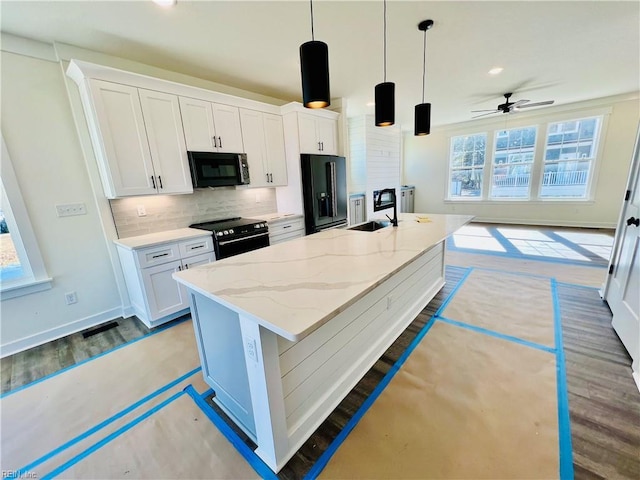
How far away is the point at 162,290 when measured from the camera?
258 cm

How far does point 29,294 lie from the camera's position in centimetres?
237

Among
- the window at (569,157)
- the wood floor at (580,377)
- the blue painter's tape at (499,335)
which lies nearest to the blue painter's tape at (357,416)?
the wood floor at (580,377)

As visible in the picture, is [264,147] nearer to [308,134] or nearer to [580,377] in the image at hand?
[308,134]

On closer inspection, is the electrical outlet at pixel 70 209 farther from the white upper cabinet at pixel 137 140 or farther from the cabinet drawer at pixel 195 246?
the cabinet drawer at pixel 195 246

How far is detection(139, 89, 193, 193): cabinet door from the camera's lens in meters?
2.58

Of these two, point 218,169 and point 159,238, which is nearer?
point 159,238

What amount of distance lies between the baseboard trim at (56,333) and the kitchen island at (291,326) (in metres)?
1.92

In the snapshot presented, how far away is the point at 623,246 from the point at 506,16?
94.0 inches

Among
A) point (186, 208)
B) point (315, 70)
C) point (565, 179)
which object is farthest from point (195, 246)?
point (565, 179)

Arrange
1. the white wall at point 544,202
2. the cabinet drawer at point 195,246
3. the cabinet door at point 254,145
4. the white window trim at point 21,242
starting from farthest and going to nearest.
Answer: the white wall at point 544,202 < the cabinet door at point 254,145 < the cabinet drawer at point 195,246 < the white window trim at point 21,242

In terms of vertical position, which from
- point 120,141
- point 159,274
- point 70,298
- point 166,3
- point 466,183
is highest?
point 166,3

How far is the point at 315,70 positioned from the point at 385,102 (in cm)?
85

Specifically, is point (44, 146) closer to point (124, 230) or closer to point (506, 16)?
point (124, 230)

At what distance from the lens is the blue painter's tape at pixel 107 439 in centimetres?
133
